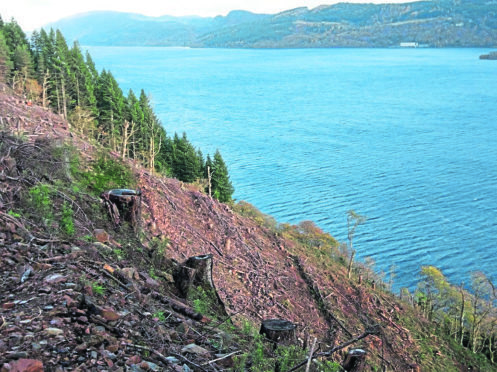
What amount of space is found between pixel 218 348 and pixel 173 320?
0.78 meters

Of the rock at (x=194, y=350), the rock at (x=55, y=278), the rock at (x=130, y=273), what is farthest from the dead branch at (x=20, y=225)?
the rock at (x=194, y=350)

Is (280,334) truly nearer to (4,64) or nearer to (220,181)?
(220,181)

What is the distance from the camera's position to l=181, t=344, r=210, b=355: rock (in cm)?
546

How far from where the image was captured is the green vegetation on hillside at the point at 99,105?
39062 millimetres

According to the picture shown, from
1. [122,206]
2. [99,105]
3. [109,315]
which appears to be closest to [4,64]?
[99,105]

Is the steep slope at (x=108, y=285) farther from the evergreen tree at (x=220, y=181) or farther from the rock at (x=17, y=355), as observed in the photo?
the evergreen tree at (x=220, y=181)

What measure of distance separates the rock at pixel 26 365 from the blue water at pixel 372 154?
Result: 119 feet

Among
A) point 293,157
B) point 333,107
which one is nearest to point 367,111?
point 333,107

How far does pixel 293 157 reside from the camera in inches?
2490

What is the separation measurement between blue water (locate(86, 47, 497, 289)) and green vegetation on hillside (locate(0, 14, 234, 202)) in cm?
1012

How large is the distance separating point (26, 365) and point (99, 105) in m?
44.1

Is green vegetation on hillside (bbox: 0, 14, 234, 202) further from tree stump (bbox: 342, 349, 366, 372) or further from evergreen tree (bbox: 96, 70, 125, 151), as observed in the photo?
tree stump (bbox: 342, 349, 366, 372)

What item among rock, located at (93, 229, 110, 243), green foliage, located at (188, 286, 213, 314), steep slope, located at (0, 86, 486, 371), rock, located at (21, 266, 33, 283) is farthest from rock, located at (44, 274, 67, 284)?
green foliage, located at (188, 286, 213, 314)

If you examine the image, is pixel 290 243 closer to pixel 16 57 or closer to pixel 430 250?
pixel 430 250
